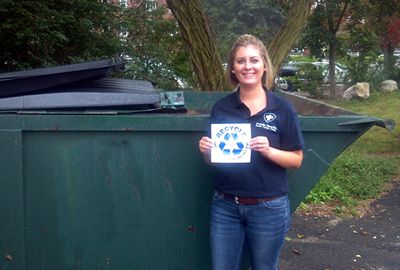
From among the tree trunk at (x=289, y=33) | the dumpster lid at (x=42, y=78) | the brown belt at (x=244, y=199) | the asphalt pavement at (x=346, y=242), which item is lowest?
the asphalt pavement at (x=346, y=242)

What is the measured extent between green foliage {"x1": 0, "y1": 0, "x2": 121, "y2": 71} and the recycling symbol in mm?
4712

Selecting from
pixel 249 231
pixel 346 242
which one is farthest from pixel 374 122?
pixel 346 242

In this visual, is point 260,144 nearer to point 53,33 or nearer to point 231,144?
point 231,144

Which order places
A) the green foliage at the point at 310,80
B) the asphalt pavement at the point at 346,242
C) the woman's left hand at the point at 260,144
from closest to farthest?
the woman's left hand at the point at 260,144 → the asphalt pavement at the point at 346,242 → the green foliage at the point at 310,80

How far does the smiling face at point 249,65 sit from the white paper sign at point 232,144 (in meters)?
0.25

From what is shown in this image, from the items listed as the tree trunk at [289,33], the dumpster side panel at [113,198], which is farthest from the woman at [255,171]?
the tree trunk at [289,33]

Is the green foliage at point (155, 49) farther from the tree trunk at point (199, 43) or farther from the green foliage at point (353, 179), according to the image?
the green foliage at point (353, 179)

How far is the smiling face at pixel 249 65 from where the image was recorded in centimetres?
255

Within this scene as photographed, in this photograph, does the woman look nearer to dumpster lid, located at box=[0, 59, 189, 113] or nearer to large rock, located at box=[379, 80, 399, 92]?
dumpster lid, located at box=[0, 59, 189, 113]

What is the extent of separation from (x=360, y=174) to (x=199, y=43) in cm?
325

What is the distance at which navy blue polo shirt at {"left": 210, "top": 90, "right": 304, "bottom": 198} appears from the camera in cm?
246

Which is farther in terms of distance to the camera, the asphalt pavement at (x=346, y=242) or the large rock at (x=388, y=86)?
the large rock at (x=388, y=86)

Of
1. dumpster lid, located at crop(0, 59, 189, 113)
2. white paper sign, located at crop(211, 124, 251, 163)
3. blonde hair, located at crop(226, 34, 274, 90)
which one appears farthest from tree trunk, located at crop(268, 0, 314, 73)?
white paper sign, located at crop(211, 124, 251, 163)

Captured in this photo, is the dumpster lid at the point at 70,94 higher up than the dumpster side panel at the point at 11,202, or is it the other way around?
the dumpster lid at the point at 70,94
